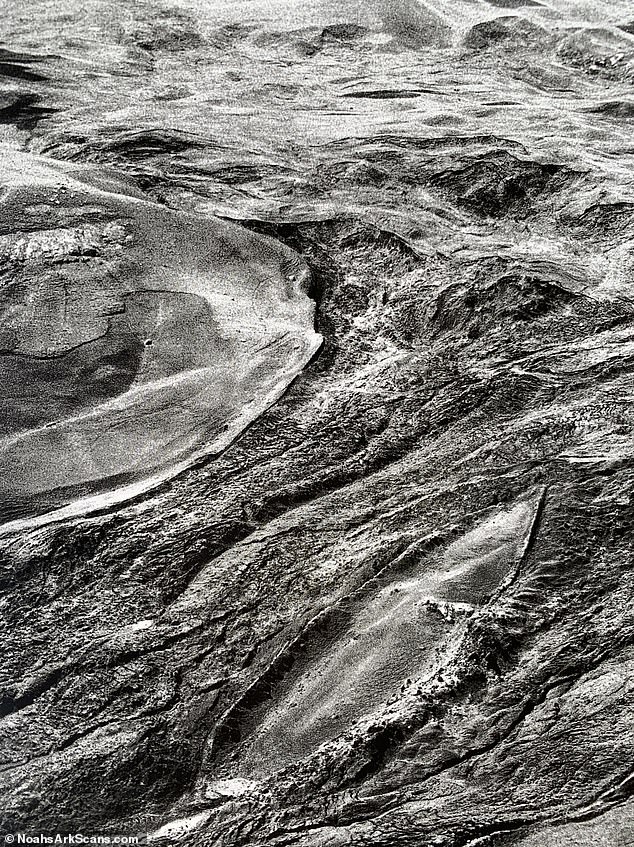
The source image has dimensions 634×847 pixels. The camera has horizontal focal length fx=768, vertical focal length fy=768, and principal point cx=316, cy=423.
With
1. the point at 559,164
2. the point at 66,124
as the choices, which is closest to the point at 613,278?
the point at 559,164

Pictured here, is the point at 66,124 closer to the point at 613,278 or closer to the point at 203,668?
the point at 613,278

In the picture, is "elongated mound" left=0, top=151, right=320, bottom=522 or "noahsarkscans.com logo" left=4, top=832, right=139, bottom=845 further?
"elongated mound" left=0, top=151, right=320, bottom=522

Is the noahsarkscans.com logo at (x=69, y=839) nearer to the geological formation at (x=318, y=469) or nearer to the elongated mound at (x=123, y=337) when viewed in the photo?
the geological formation at (x=318, y=469)

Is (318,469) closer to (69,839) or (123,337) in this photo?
(123,337)

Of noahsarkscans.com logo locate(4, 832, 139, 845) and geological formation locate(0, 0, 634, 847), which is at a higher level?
geological formation locate(0, 0, 634, 847)

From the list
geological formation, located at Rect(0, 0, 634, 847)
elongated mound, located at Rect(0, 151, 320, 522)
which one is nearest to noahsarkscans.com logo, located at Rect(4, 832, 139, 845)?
geological formation, located at Rect(0, 0, 634, 847)

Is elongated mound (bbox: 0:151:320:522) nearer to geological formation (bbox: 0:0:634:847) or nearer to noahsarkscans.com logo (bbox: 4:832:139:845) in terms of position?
geological formation (bbox: 0:0:634:847)
